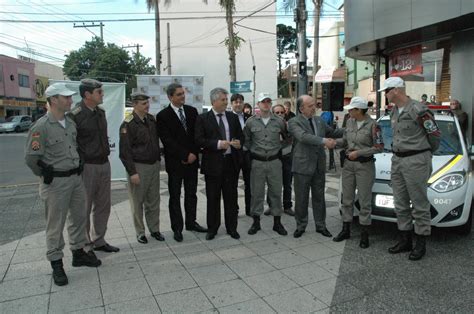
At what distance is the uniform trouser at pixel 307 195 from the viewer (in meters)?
5.41

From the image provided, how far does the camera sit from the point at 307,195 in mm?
5453

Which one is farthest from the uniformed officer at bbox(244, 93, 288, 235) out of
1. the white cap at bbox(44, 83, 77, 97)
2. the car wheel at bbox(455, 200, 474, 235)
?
the white cap at bbox(44, 83, 77, 97)

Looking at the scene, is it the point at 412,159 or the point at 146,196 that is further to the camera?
the point at 146,196

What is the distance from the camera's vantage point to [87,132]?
4.51 metres

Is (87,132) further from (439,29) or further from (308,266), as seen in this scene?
(439,29)

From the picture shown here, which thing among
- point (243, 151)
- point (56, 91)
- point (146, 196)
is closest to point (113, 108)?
point (146, 196)

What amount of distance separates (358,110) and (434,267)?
2.00 meters

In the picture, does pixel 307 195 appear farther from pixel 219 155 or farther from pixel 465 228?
pixel 465 228

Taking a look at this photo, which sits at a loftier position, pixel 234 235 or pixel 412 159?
pixel 412 159

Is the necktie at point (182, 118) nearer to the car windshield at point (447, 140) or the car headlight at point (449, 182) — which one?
the car windshield at point (447, 140)

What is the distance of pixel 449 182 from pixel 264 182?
7.66 ft

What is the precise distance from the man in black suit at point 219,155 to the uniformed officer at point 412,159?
1956mm

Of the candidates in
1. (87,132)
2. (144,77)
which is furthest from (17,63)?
(87,132)

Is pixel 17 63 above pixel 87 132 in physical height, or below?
above
